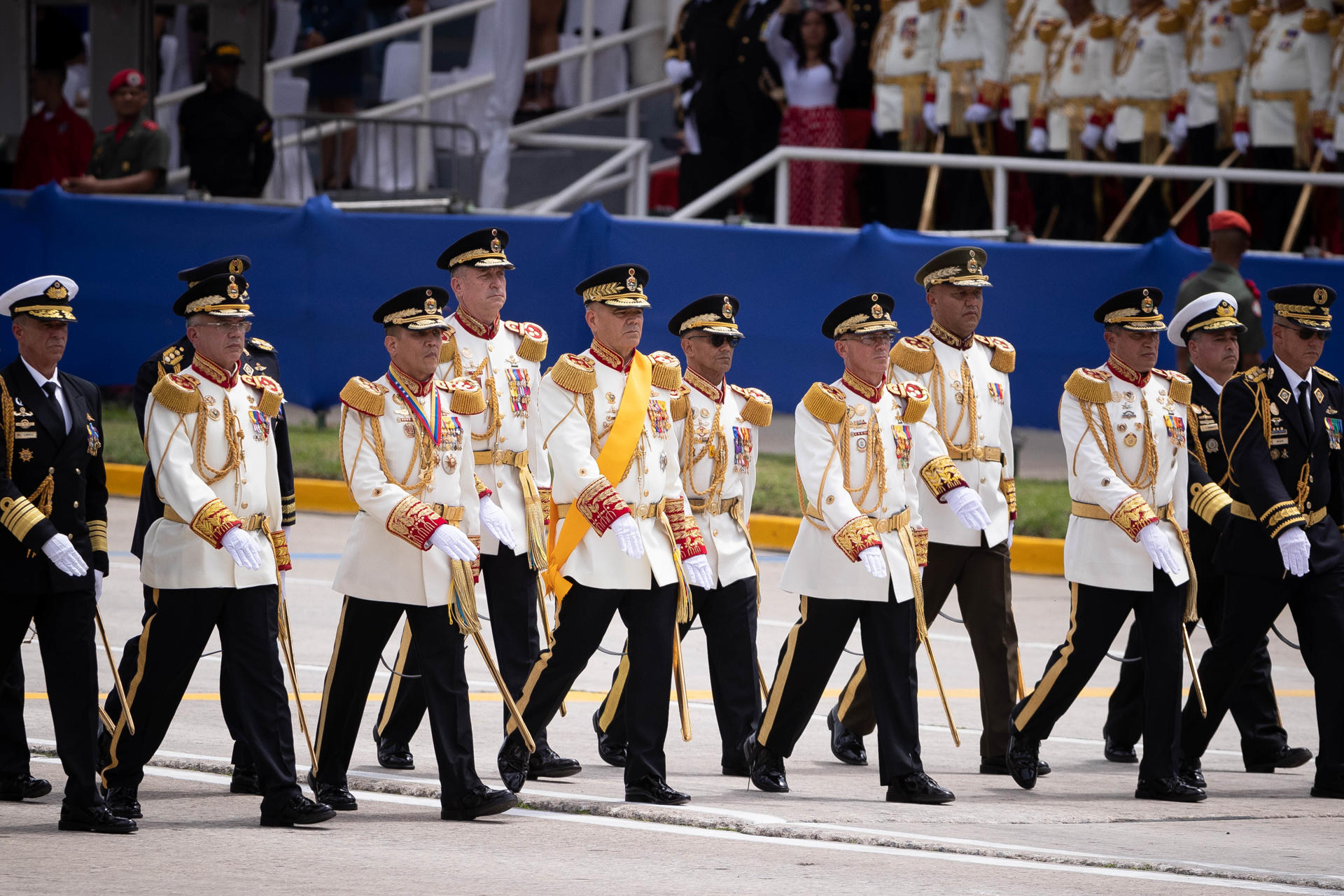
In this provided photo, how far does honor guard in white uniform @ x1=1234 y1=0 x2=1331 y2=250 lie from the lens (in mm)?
16516

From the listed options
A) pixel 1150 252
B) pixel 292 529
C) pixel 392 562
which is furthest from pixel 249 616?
pixel 1150 252

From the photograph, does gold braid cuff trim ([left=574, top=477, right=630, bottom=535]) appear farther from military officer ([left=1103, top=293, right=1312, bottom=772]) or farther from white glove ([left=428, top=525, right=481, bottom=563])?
military officer ([left=1103, top=293, right=1312, bottom=772])

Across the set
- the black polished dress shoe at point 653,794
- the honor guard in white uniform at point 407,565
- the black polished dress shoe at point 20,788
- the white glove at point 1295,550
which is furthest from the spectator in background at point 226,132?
the white glove at point 1295,550

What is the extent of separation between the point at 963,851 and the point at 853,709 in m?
1.96

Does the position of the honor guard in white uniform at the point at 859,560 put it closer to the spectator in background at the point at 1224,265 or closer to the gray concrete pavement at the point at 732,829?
the gray concrete pavement at the point at 732,829

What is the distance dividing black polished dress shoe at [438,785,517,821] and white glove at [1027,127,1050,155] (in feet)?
37.0

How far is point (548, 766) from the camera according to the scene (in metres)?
8.66

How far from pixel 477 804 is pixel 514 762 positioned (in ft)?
1.77

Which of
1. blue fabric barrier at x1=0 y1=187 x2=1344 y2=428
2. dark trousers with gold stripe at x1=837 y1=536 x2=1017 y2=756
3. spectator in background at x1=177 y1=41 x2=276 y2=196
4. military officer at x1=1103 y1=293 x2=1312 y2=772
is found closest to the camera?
dark trousers with gold stripe at x1=837 y1=536 x2=1017 y2=756

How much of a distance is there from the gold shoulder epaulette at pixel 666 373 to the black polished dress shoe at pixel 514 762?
4.80ft

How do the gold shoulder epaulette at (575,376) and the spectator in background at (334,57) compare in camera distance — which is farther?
the spectator in background at (334,57)

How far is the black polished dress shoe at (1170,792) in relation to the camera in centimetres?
843

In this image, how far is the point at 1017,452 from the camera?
16438 millimetres

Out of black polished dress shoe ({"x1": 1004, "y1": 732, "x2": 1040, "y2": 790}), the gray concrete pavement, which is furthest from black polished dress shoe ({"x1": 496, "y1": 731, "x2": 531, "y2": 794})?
black polished dress shoe ({"x1": 1004, "y1": 732, "x2": 1040, "y2": 790})
